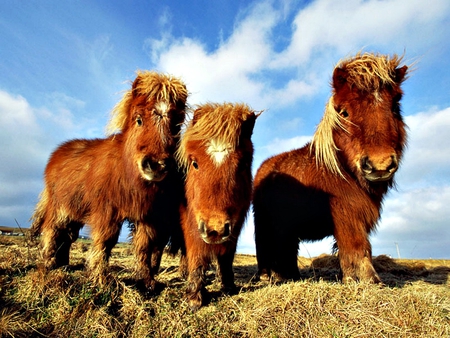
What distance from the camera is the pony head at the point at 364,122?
4.10 m

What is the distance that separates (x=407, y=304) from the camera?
3.53 meters

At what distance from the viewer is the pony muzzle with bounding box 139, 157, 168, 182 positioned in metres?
4.23

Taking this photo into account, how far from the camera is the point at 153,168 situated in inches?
167

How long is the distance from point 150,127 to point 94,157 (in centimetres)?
153

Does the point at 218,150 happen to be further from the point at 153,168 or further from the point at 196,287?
the point at 196,287

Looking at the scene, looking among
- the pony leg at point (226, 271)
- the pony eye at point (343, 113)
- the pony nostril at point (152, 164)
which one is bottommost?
the pony leg at point (226, 271)

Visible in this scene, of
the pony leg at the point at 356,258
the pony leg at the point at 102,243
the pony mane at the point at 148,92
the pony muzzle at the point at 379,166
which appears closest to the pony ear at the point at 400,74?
the pony muzzle at the point at 379,166

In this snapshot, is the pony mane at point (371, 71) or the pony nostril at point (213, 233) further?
the pony mane at point (371, 71)

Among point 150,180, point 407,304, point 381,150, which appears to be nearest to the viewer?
point 407,304

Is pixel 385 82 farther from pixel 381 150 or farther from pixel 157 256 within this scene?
pixel 157 256

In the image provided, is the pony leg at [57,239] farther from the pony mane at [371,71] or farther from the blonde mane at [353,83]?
the pony mane at [371,71]

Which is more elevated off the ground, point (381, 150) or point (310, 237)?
point (381, 150)

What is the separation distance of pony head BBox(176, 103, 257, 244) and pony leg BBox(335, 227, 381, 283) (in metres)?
1.47

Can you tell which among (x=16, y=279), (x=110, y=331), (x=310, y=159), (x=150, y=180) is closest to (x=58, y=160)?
(x=16, y=279)
